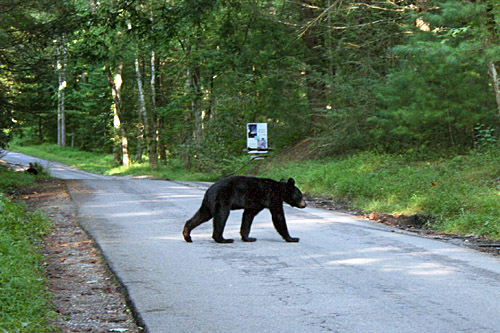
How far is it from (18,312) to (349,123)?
1675 centimetres

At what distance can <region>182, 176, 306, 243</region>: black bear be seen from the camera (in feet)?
29.8

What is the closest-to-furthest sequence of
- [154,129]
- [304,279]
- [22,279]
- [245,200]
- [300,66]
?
[22,279], [304,279], [245,200], [300,66], [154,129]

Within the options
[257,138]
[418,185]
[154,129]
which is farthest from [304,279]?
[154,129]

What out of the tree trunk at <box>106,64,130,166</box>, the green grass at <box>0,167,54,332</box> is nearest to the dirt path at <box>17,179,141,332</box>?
the green grass at <box>0,167,54,332</box>

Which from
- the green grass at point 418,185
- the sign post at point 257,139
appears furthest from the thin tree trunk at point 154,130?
the green grass at point 418,185

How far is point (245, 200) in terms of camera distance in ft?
30.1

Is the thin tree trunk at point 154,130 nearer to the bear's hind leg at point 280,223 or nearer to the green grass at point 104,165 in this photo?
the green grass at point 104,165

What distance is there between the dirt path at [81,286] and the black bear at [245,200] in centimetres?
171

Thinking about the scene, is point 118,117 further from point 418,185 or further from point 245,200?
point 245,200

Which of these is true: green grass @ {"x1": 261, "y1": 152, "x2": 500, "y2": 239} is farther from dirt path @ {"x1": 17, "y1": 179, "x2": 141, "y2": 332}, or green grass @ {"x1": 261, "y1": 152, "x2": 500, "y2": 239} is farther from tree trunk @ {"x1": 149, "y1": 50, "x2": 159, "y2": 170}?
tree trunk @ {"x1": 149, "y1": 50, "x2": 159, "y2": 170}

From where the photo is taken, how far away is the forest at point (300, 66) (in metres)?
16.9

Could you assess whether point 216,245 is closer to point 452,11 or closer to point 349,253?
point 349,253

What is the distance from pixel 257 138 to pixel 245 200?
1848 cm

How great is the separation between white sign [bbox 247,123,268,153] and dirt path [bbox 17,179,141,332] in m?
15.3
